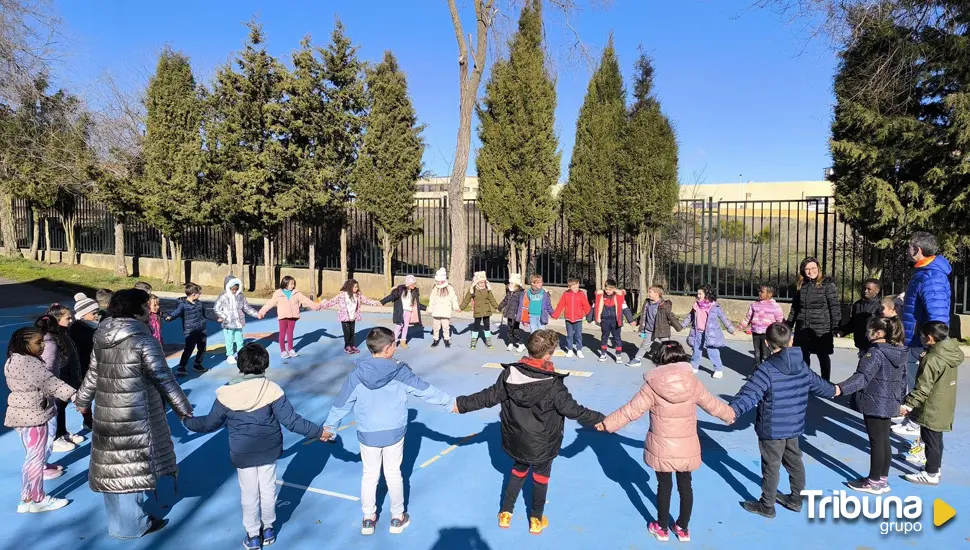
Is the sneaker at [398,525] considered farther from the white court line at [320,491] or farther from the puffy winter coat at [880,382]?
the puffy winter coat at [880,382]

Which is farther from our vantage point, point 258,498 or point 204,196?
point 204,196

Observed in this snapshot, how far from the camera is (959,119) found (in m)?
10.1

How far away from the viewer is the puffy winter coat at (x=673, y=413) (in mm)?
4422

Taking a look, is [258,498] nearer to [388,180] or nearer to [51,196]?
[388,180]

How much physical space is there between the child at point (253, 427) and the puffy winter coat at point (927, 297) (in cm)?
566

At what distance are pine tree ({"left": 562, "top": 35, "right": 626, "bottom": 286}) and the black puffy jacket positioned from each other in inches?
434

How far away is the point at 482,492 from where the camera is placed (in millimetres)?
5301

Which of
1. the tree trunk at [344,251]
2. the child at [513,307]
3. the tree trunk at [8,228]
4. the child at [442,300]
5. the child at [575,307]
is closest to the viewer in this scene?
the child at [575,307]

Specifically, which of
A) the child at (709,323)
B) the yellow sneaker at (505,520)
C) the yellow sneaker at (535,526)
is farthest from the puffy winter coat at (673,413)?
the child at (709,323)

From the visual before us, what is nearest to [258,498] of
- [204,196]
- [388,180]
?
[388,180]

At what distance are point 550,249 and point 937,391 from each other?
13761mm

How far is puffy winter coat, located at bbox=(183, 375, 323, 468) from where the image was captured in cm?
426

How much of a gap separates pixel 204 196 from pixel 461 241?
8.32m

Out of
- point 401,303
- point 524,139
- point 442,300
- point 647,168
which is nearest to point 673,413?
point 442,300
